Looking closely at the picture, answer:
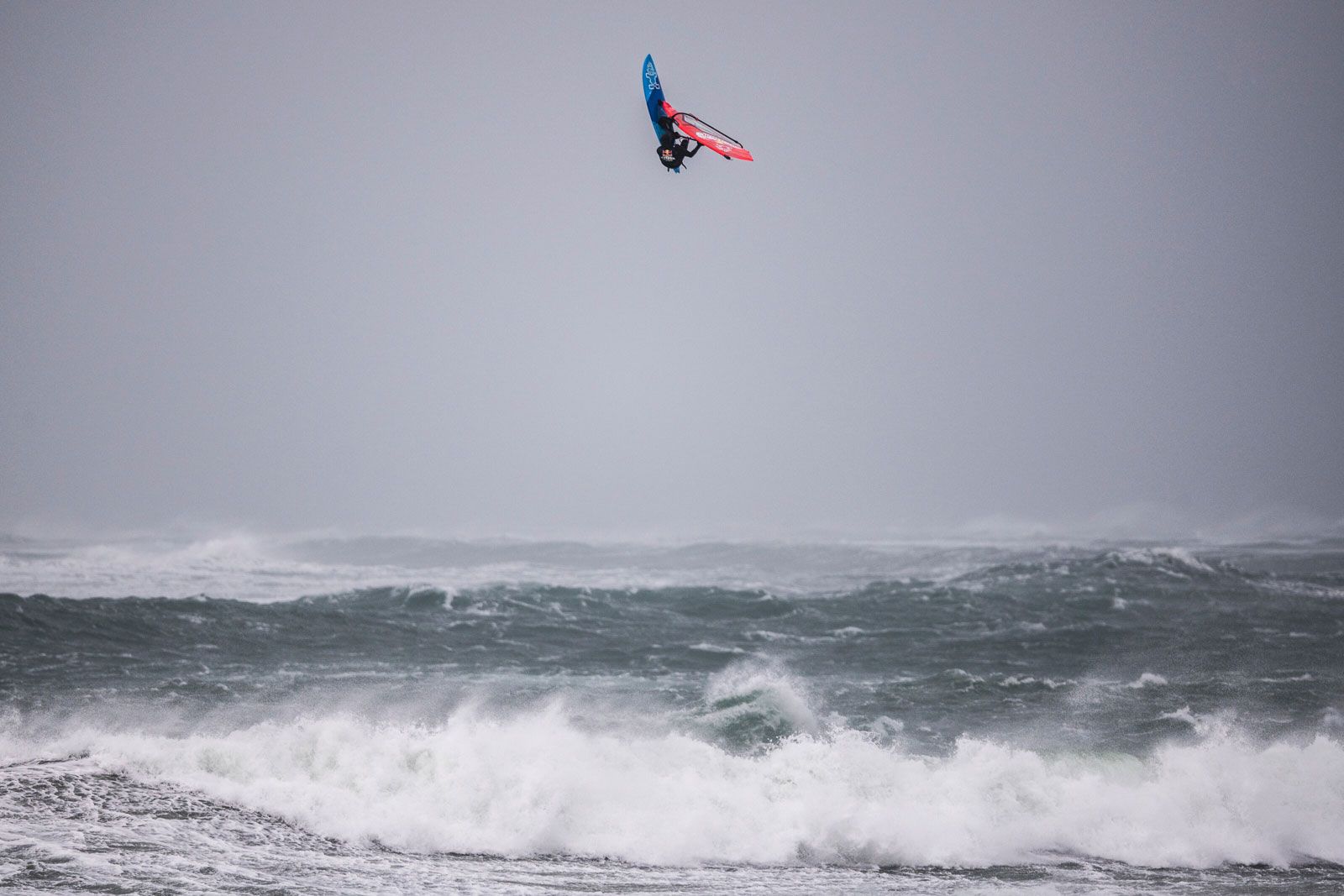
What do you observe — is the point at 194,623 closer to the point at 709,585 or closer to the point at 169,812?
the point at 169,812

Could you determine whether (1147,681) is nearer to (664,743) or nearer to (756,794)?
(756,794)

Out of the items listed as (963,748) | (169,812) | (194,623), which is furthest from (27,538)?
(963,748)

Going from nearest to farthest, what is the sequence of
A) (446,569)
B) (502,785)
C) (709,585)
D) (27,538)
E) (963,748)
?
(502,785) < (963,748) < (709,585) < (446,569) < (27,538)

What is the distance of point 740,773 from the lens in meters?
11.7

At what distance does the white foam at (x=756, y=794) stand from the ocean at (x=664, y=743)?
1.6 inches

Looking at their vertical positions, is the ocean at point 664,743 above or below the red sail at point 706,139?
below

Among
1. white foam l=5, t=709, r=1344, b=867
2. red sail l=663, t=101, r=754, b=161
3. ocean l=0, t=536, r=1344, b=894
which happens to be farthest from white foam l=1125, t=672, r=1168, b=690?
red sail l=663, t=101, r=754, b=161

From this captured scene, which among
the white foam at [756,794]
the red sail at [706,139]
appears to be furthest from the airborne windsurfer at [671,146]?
the white foam at [756,794]

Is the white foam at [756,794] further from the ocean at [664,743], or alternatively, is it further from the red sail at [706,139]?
the red sail at [706,139]

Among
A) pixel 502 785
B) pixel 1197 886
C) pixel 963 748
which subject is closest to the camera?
pixel 1197 886

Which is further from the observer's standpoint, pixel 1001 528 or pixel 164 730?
pixel 1001 528

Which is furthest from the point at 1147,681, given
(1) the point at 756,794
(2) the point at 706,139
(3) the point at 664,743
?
(2) the point at 706,139

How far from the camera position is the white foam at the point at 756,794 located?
1009 cm

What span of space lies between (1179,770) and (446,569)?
93.0 feet
